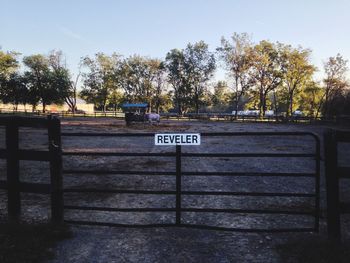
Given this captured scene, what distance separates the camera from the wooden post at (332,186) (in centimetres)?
460

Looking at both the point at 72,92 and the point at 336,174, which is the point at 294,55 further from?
the point at 336,174

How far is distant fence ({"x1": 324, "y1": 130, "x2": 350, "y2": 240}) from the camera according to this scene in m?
4.57

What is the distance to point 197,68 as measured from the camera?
247 ft

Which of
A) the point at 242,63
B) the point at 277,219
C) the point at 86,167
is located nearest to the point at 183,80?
the point at 242,63

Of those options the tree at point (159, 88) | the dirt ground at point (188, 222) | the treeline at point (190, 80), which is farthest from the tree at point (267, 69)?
the dirt ground at point (188, 222)

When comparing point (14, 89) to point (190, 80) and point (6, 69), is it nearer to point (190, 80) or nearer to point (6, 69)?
point (6, 69)

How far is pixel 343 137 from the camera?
4574mm

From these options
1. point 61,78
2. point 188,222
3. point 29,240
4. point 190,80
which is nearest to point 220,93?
point 190,80

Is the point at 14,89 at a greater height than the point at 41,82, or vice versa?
the point at 41,82

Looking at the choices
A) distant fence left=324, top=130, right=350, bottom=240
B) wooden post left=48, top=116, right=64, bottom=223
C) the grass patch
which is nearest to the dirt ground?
the grass patch

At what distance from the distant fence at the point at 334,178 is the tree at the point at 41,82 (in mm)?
77997

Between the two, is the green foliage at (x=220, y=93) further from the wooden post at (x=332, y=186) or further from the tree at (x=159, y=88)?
the wooden post at (x=332, y=186)

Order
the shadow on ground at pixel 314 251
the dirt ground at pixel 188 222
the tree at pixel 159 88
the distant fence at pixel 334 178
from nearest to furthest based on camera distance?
1. the shadow on ground at pixel 314 251
2. the dirt ground at pixel 188 222
3. the distant fence at pixel 334 178
4. the tree at pixel 159 88

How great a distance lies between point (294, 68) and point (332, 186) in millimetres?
65267
